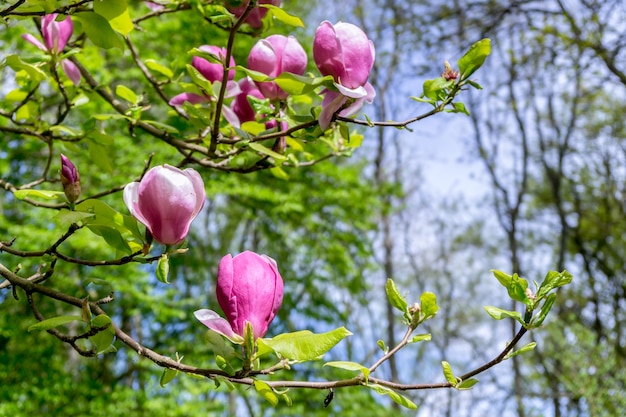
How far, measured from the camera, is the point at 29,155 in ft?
12.0

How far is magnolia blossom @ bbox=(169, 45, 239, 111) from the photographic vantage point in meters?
0.69

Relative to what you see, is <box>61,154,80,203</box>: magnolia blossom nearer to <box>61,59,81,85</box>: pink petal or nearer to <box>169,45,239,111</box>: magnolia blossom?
<box>169,45,239,111</box>: magnolia blossom

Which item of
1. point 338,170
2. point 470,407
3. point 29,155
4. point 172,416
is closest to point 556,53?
point 338,170

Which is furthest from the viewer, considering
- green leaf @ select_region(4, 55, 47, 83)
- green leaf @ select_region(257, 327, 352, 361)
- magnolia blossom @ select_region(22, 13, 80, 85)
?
magnolia blossom @ select_region(22, 13, 80, 85)

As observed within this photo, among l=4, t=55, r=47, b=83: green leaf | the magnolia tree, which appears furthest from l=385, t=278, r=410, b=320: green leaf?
l=4, t=55, r=47, b=83: green leaf

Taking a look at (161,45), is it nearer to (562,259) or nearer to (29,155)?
(29,155)

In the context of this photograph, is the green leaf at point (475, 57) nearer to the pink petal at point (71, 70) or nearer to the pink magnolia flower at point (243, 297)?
the pink magnolia flower at point (243, 297)

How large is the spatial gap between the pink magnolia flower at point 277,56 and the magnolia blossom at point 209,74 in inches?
1.6

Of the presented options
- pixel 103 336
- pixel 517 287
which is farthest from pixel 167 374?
pixel 517 287

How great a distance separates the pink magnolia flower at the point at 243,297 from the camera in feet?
1.62

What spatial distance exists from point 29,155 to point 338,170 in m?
2.00

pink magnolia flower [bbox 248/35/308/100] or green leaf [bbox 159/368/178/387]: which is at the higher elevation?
pink magnolia flower [bbox 248/35/308/100]

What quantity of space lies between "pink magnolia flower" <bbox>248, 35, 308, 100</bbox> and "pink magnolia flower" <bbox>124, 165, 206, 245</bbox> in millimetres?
185

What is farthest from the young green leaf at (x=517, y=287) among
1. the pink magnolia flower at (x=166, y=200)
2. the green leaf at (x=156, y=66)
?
the green leaf at (x=156, y=66)
